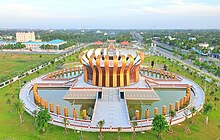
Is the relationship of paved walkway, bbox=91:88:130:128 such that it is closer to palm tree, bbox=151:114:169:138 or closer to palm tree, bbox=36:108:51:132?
palm tree, bbox=151:114:169:138

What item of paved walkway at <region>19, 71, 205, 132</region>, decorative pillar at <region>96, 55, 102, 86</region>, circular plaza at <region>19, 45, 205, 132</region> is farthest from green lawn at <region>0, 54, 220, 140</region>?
decorative pillar at <region>96, 55, 102, 86</region>

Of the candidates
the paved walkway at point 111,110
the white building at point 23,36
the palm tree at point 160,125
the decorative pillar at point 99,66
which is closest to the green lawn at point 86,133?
the palm tree at point 160,125

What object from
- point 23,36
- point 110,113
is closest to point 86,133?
point 110,113

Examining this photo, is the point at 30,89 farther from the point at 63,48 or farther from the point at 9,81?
the point at 63,48

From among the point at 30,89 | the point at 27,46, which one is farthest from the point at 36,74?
the point at 27,46

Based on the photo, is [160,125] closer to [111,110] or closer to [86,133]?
[86,133]

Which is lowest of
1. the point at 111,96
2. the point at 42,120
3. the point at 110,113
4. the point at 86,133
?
the point at 86,133

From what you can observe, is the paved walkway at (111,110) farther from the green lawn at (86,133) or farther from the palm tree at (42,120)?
the palm tree at (42,120)

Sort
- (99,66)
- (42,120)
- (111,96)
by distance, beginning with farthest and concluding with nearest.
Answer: (99,66), (111,96), (42,120)
